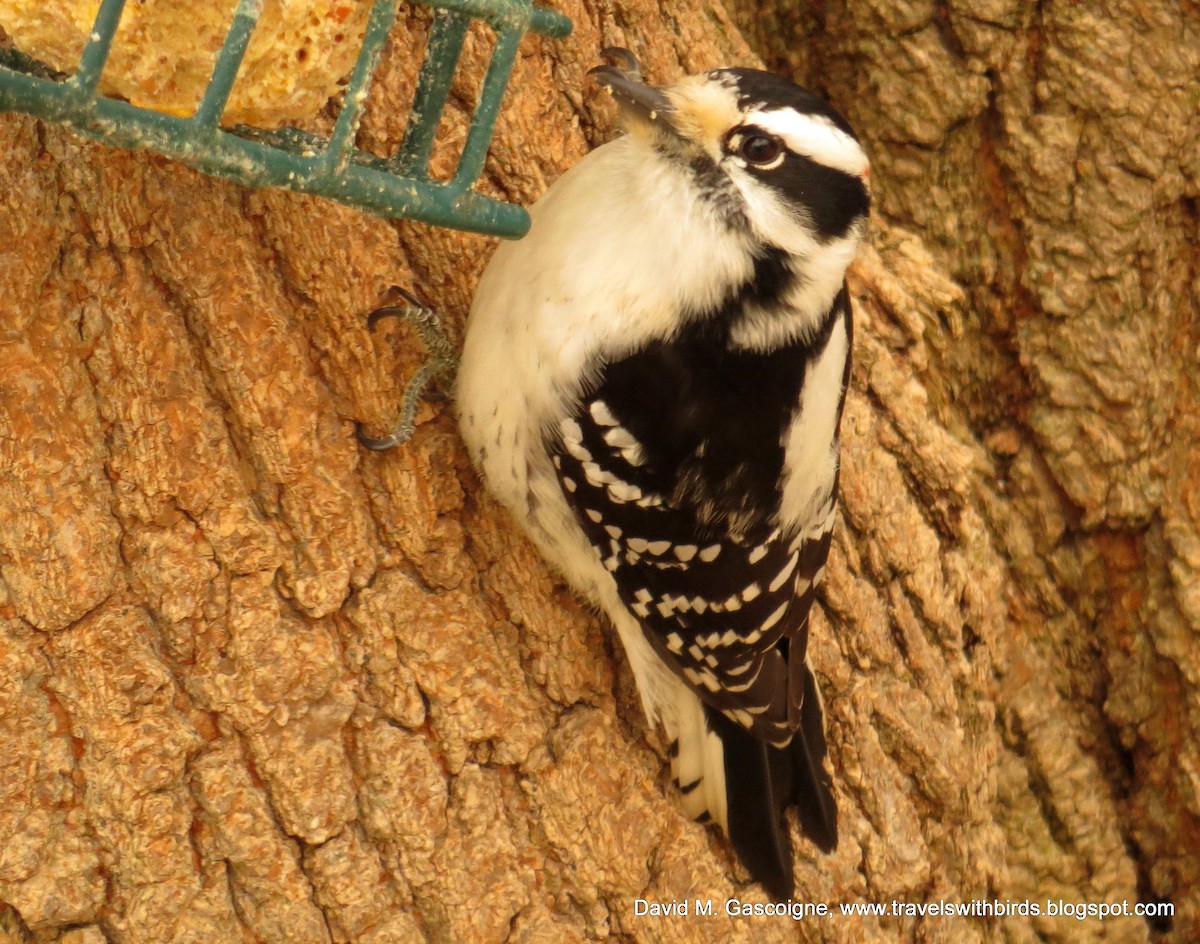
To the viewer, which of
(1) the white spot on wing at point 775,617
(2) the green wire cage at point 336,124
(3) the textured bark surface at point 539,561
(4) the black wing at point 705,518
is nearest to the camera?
(2) the green wire cage at point 336,124

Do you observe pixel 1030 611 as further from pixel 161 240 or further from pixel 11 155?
pixel 11 155

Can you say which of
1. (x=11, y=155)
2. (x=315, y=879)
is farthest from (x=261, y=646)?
(x=11, y=155)

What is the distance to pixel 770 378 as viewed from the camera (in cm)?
237

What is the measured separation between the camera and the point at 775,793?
8.85ft

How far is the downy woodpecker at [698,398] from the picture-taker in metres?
2.21

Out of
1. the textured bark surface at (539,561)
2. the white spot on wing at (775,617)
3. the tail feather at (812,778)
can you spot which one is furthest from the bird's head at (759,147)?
the tail feather at (812,778)

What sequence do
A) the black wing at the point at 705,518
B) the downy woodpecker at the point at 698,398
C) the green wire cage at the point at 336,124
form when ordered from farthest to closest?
the black wing at the point at 705,518
the downy woodpecker at the point at 698,398
the green wire cage at the point at 336,124

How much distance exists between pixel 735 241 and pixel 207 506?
3.18ft

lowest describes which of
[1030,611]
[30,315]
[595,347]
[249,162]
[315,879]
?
[315,879]

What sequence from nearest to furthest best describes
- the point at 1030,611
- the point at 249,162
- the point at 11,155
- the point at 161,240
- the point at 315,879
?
the point at 249,162
the point at 11,155
the point at 161,240
the point at 315,879
the point at 1030,611

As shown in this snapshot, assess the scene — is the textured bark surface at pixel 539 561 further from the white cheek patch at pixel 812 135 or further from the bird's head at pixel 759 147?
the white cheek patch at pixel 812 135

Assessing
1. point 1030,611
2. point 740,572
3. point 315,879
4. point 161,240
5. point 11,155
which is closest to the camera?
point 11,155

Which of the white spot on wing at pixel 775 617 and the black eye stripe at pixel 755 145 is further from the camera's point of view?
the white spot on wing at pixel 775 617

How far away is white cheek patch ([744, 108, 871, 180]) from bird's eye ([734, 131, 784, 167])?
13mm
